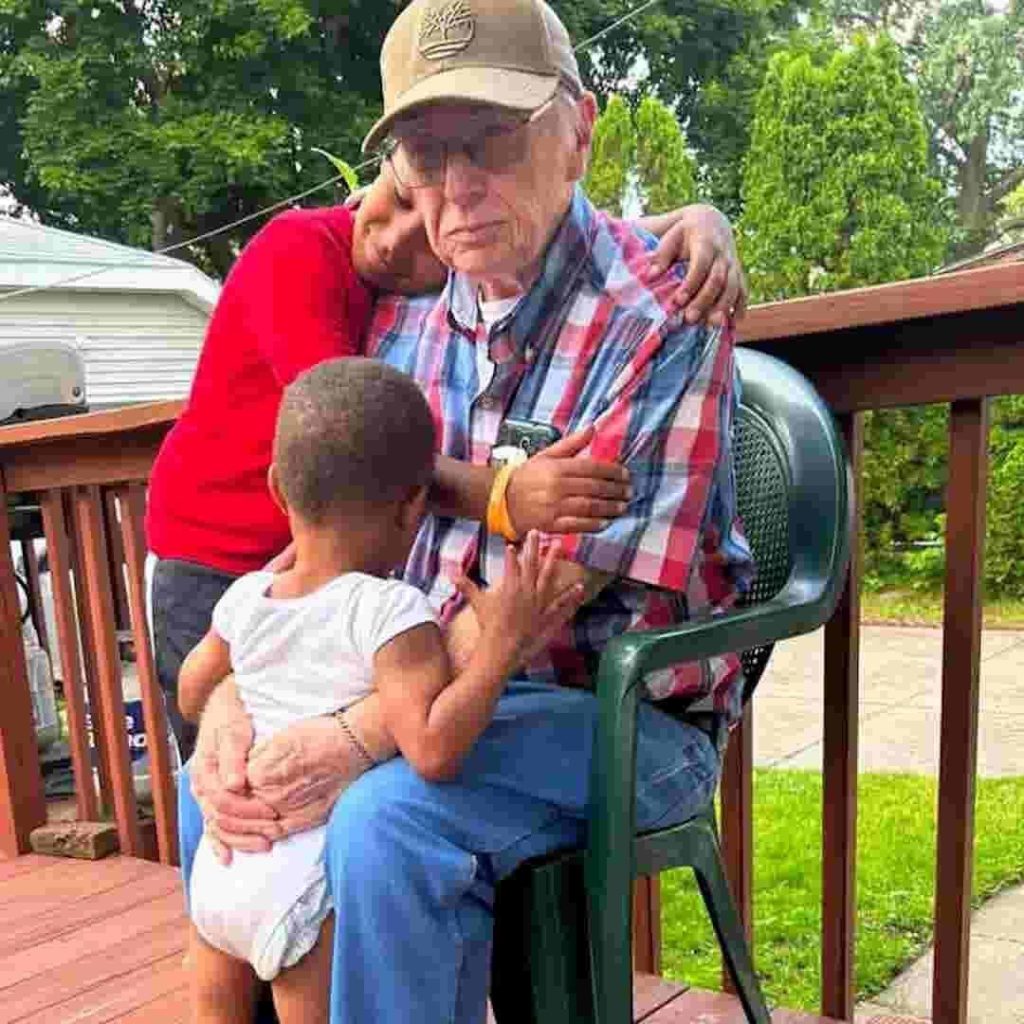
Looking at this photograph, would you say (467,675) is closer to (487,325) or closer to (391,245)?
(487,325)

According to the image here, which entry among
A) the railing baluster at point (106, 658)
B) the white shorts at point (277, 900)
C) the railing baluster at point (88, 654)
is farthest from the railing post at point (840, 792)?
the railing baluster at point (88, 654)

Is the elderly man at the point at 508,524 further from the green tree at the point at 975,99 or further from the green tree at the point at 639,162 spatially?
the green tree at the point at 975,99

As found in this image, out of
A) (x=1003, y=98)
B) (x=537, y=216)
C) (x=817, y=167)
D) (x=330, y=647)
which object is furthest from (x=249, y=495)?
(x=1003, y=98)

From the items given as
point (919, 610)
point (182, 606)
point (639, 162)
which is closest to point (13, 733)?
point (182, 606)

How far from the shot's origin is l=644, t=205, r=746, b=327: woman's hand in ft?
4.13

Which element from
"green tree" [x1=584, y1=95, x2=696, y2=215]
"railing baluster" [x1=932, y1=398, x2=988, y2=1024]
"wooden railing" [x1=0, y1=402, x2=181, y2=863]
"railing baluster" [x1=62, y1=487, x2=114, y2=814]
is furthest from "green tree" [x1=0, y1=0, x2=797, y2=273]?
"railing baluster" [x1=932, y1=398, x2=988, y2=1024]

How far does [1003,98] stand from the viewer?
14398 millimetres

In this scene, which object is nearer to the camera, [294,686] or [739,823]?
[294,686]

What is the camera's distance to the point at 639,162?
30.8 ft

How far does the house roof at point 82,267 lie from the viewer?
30.5 feet

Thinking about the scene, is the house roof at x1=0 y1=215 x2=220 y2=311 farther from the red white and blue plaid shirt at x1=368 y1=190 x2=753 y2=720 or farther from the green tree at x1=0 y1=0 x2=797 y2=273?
the red white and blue plaid shirt at x1=368 y1=190 x2=753 y2=720

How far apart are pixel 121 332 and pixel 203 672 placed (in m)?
9.75

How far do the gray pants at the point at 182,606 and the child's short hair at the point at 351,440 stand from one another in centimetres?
43

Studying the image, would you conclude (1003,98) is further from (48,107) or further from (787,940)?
(787,940)
